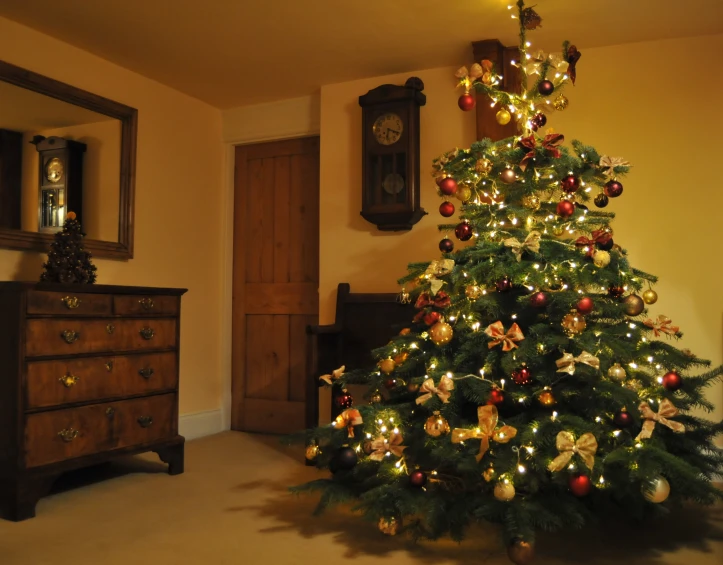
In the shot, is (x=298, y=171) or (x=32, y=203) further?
(x=298, y=171)

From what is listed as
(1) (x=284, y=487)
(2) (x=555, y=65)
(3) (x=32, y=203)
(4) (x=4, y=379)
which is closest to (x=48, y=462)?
(4) (x=4, y=379)

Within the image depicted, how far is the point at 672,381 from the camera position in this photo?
2111mm

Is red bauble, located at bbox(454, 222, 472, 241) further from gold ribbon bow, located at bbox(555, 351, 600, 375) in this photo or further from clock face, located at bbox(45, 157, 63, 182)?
clock face, located at bbox(45, 157, 63, 182)

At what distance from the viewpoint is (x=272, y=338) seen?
389cm

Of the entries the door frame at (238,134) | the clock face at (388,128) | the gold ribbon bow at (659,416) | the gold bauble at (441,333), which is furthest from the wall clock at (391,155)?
the gold ribbon bow at (659,416)

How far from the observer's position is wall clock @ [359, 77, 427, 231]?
10.7 ft

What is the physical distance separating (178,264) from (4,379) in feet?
4.78

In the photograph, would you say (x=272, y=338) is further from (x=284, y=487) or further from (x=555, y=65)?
(x=555, y=65)

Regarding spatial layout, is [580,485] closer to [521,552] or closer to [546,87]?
[521,552]

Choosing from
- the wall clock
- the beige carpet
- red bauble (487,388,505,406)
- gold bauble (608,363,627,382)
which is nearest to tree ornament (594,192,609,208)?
gold bauble (608,363,627,382)

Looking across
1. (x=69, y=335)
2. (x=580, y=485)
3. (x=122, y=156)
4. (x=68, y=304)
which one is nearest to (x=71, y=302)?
(x=68, y=304)

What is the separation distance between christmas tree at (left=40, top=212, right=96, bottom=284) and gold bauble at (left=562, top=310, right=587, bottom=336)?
1995 millimetres

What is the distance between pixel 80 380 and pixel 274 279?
62.7 inches

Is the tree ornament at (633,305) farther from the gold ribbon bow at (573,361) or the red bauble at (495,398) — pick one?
the red bauble at (495,398)
